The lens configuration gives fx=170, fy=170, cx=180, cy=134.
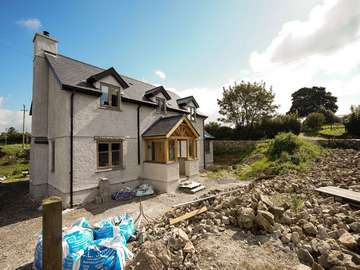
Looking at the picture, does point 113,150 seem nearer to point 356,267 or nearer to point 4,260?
point 4,260

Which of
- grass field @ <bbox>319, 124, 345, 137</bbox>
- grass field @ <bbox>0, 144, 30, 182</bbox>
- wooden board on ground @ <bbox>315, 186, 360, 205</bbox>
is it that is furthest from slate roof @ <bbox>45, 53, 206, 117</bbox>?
grass field @ <bbox>319, 124, 345, 137</bbox>

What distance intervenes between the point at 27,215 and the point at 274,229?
34.7 ft

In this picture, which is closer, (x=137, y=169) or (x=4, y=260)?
(x=4, y=260)

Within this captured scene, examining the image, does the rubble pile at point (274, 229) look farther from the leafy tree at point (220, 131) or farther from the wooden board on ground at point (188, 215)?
the leafy tree at point (220, 131)

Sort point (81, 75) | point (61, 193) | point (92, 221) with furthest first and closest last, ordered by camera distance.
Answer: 1. point (81, 75)
2. point (61, 193)
3. point (92, 221)

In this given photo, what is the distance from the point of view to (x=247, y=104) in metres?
31.4

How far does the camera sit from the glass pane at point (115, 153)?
10.7 meters

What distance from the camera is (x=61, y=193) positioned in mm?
9000

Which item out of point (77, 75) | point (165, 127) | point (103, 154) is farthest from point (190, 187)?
point (77, 75)

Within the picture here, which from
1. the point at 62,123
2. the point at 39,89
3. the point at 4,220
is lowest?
the point at 4,220

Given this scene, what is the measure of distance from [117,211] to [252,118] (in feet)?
94.3

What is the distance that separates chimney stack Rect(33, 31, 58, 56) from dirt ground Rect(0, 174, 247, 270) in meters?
9.13

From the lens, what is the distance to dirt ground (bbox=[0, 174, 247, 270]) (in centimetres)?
509

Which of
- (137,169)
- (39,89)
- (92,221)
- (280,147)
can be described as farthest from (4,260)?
(280,147)
